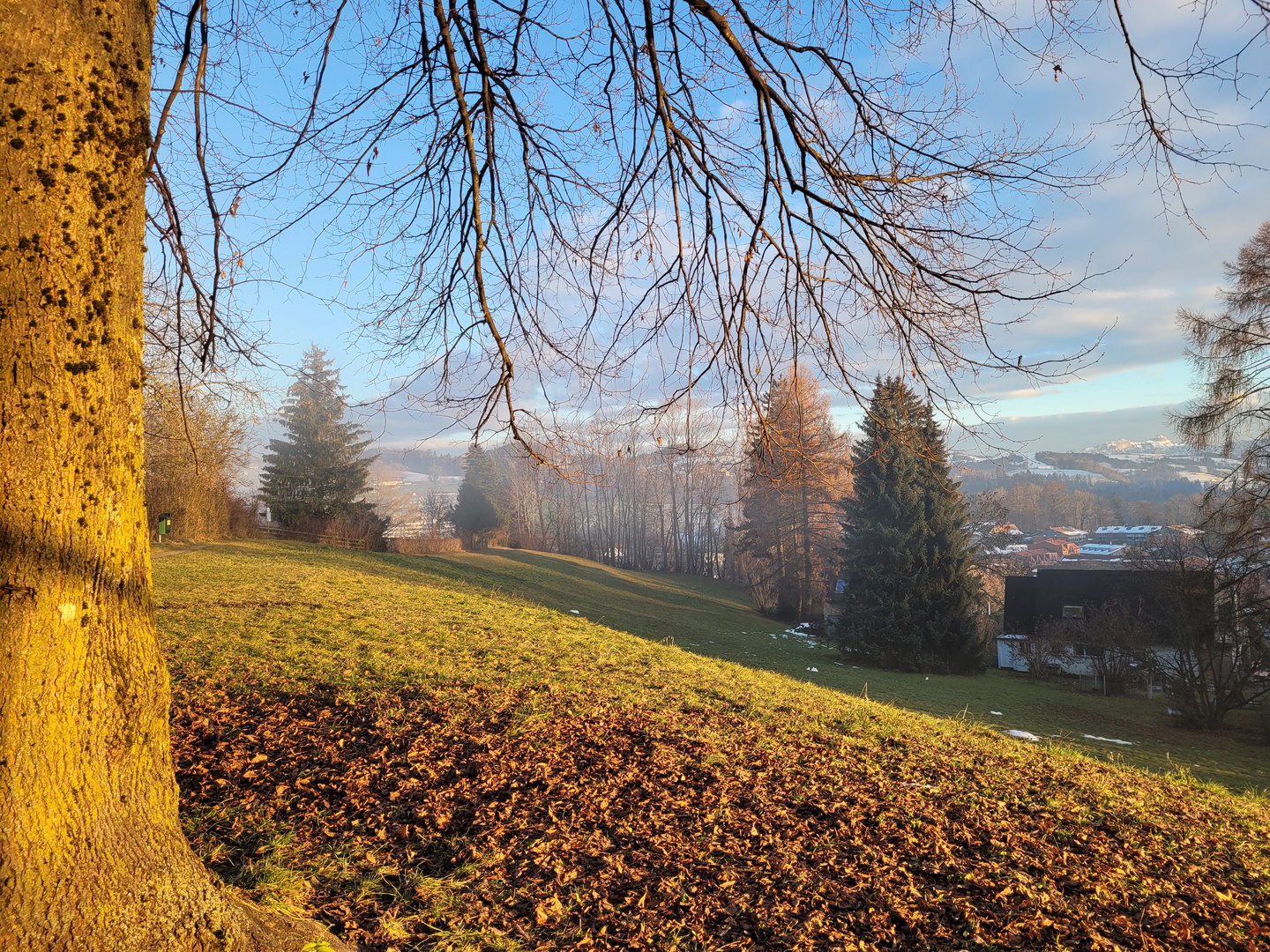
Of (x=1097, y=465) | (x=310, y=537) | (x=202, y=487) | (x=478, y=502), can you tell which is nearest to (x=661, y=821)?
(x=202, y=487)

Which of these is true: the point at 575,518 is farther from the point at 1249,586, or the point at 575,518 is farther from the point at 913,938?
the point at 913,938

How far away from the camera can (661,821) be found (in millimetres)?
3447

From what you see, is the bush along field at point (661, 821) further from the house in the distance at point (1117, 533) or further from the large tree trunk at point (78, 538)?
the house in the distance at point (1117, 533)

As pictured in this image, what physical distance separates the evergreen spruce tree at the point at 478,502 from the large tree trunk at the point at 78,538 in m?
41.1

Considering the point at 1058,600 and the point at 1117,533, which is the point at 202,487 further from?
the point at 1117,533

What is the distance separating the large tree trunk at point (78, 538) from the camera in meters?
1.93

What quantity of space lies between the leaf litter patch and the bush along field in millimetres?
14

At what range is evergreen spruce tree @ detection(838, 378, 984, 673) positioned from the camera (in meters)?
22.0

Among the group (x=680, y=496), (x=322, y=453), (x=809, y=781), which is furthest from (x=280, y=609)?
(x=680, y=496)

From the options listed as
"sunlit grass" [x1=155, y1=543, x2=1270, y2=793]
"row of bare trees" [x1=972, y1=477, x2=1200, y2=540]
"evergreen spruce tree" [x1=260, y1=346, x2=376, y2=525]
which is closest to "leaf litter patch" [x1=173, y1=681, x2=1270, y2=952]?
"sunlit grass" [x1=155, y1=543, x2=1270, y2=793]

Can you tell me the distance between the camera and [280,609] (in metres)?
9.25

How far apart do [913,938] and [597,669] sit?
4772mm

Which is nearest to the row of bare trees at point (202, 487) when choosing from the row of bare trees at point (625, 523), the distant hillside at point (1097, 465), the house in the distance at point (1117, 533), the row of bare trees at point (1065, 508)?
the row of bare trees at point (625, 523)

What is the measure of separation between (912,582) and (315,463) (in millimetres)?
25701
